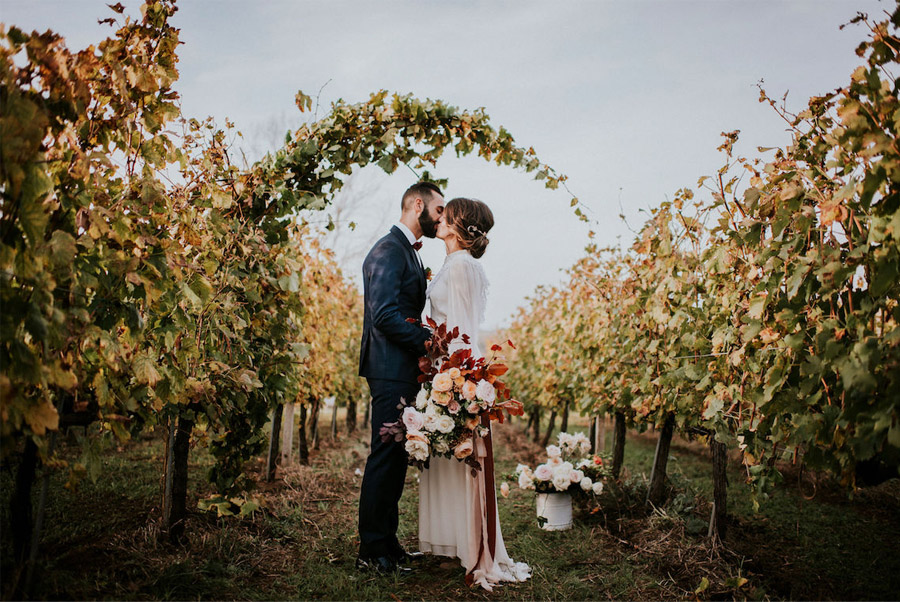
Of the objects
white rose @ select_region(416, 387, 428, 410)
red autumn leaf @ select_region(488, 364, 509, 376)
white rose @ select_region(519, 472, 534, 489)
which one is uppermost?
red autumn leaf @ select_region(488, 364, 509, 376)

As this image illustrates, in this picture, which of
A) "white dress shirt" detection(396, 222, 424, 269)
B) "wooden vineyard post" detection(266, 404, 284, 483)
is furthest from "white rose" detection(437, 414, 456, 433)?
"wooden vineyard post" detection(266, 404, 284, 483)

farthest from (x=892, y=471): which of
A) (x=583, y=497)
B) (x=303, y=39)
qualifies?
(x=303, y=39)

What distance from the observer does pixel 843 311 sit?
2.15 meters

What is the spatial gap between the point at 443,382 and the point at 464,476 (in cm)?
65

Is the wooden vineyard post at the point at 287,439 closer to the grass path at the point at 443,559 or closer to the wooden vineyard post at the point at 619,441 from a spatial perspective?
the grass path at the point at 443,559

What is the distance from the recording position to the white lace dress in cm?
305

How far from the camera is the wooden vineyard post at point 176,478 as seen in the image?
10.4 feet

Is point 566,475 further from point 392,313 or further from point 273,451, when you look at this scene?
point 273,451

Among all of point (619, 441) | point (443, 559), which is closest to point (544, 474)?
point (443, 559)

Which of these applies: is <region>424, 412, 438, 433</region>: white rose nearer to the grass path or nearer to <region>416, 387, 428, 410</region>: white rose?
<region>416, 387, 428, 410</region>: white rose

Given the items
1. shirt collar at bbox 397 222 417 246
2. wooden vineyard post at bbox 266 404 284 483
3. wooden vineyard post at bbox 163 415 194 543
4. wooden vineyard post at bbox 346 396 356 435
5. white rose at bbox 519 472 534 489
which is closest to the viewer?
wooden vineyard post at bbox 163 415 194 543

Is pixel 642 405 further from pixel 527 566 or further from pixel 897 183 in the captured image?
pixel 897 183

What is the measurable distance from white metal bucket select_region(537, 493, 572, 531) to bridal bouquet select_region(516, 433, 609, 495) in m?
0.05

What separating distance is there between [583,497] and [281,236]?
3046mm
